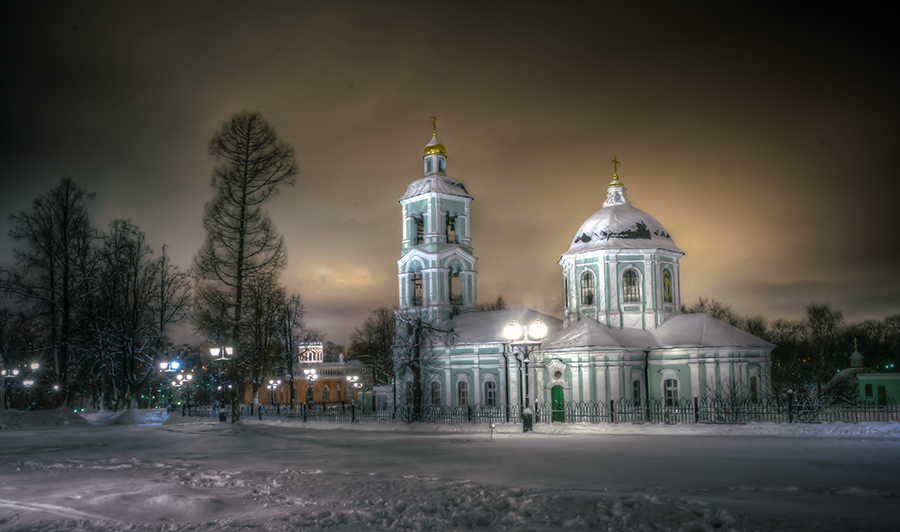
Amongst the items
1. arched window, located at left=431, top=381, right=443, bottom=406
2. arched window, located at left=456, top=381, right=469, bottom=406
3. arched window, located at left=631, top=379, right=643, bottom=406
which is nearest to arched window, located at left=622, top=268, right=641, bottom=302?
arched window, located at left=631, top=379, right=643, bottom=406

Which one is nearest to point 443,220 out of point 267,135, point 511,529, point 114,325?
point 267,135

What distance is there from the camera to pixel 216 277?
103ft

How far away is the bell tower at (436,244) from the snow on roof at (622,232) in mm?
6570

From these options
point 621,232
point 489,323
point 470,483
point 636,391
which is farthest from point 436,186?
point 470,483

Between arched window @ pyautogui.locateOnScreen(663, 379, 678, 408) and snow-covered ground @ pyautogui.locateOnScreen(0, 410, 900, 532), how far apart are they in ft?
41.1

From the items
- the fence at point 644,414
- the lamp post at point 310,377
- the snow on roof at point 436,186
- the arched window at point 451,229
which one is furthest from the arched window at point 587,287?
the lamp post at point 310,377

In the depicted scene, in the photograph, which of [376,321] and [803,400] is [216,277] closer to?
[803,400]

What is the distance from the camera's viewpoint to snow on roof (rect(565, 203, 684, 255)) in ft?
122

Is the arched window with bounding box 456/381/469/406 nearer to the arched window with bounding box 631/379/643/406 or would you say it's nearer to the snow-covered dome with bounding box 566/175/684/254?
the arched window with bounding box 631/379/643/406

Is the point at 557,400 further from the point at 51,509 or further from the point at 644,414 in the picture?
the point at 51,509

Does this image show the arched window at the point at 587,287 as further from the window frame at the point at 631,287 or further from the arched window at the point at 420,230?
the arched window at the point at 420,230

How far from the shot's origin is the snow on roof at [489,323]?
127 ft

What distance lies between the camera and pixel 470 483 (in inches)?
463

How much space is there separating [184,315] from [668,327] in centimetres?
2800
